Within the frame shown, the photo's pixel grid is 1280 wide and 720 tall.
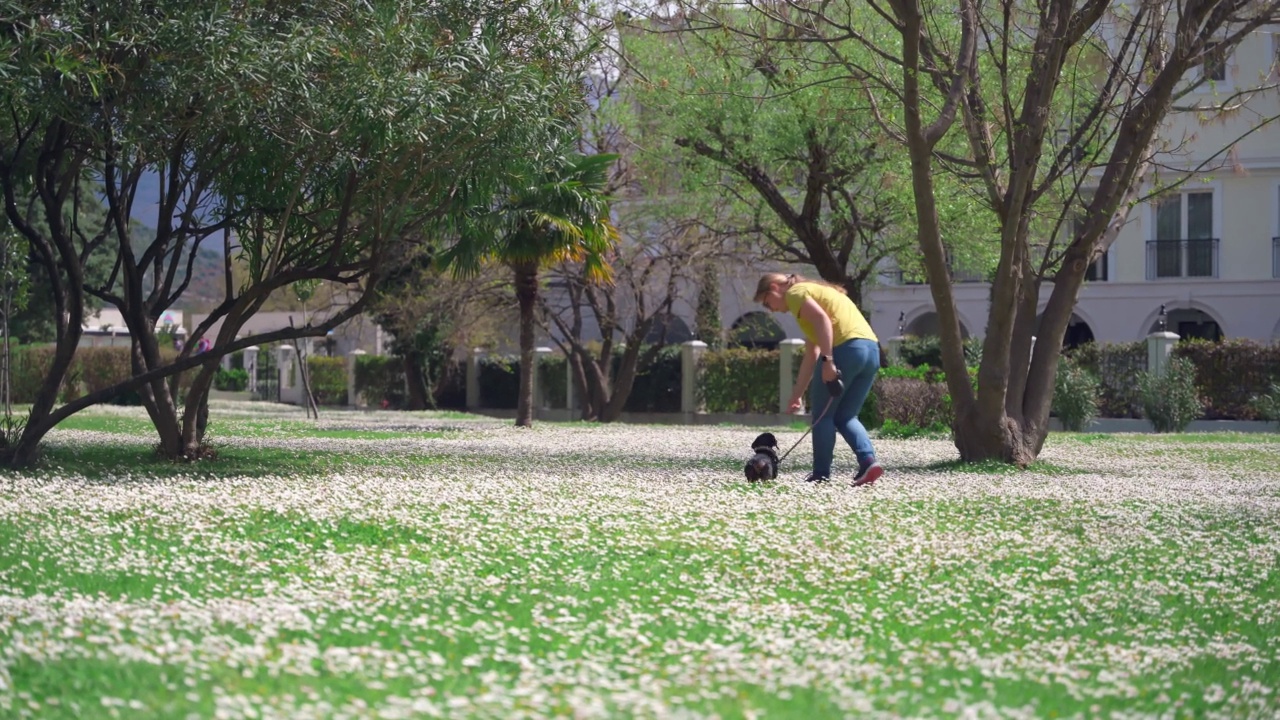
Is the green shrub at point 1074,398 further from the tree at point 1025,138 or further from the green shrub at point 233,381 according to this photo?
the green shrub at point 233,381

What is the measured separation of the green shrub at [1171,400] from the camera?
2456 cm

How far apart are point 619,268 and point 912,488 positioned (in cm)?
1788

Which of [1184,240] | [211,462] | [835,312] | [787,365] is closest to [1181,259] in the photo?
[1184,240]

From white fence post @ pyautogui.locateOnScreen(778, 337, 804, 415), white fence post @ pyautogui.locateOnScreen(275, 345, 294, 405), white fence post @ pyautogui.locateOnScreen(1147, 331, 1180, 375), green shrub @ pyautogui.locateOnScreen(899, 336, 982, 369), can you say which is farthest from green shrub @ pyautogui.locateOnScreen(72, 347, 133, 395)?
white fence post @ pyautogui.locateOnScreen(1147, 331, 1180, 375)

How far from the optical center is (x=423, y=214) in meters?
12.5

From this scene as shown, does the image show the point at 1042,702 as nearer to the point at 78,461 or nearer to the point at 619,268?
the point at 78,461

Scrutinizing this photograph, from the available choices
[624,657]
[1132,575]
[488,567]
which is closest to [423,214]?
[488,567]

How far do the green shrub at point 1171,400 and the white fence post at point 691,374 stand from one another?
36.2 ft

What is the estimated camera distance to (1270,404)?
79.0 feet

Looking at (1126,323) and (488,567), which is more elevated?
(1126,323)

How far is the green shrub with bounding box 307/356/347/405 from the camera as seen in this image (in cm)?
4469

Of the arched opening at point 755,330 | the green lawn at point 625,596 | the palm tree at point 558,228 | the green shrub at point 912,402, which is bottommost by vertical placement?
the green lawn at point 625,596

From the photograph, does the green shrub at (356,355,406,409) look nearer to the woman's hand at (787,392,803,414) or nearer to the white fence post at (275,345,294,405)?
the white fence post at (275,345,294,405)

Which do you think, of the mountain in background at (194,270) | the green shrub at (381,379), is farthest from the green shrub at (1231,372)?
the green shrub at (381,379)
